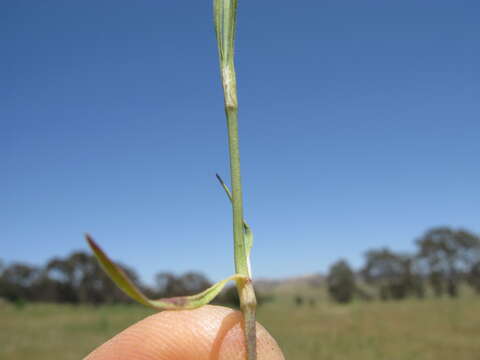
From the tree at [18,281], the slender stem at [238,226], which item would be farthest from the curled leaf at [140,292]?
the tree at [18,281]

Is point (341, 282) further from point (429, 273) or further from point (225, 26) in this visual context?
point (225, 26)

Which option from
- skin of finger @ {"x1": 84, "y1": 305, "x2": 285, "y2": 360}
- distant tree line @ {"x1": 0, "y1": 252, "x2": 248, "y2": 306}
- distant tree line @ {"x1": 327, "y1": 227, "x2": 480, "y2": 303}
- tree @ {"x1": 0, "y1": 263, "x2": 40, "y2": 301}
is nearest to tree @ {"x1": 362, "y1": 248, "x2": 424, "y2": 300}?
distant tree line @ {"x1": 327, "y1": 227, "x2": 480, "y2": 303}

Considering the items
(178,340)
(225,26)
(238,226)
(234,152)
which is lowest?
(178,340)

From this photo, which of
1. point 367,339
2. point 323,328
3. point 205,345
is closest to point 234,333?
point 205,345

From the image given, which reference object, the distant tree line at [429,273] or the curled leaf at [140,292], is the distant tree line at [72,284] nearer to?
the distant tree line at [429,273]

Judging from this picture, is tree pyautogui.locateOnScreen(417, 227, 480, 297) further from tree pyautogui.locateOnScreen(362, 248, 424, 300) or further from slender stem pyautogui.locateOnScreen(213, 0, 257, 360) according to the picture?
slender stem pyautogui.locateOnScreen(213, 0, 257, 360)

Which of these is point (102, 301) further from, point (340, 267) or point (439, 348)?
point (439, 348)

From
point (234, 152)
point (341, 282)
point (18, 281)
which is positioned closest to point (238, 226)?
point (234, 152)

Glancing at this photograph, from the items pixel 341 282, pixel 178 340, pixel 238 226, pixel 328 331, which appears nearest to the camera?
pixel 238 226
